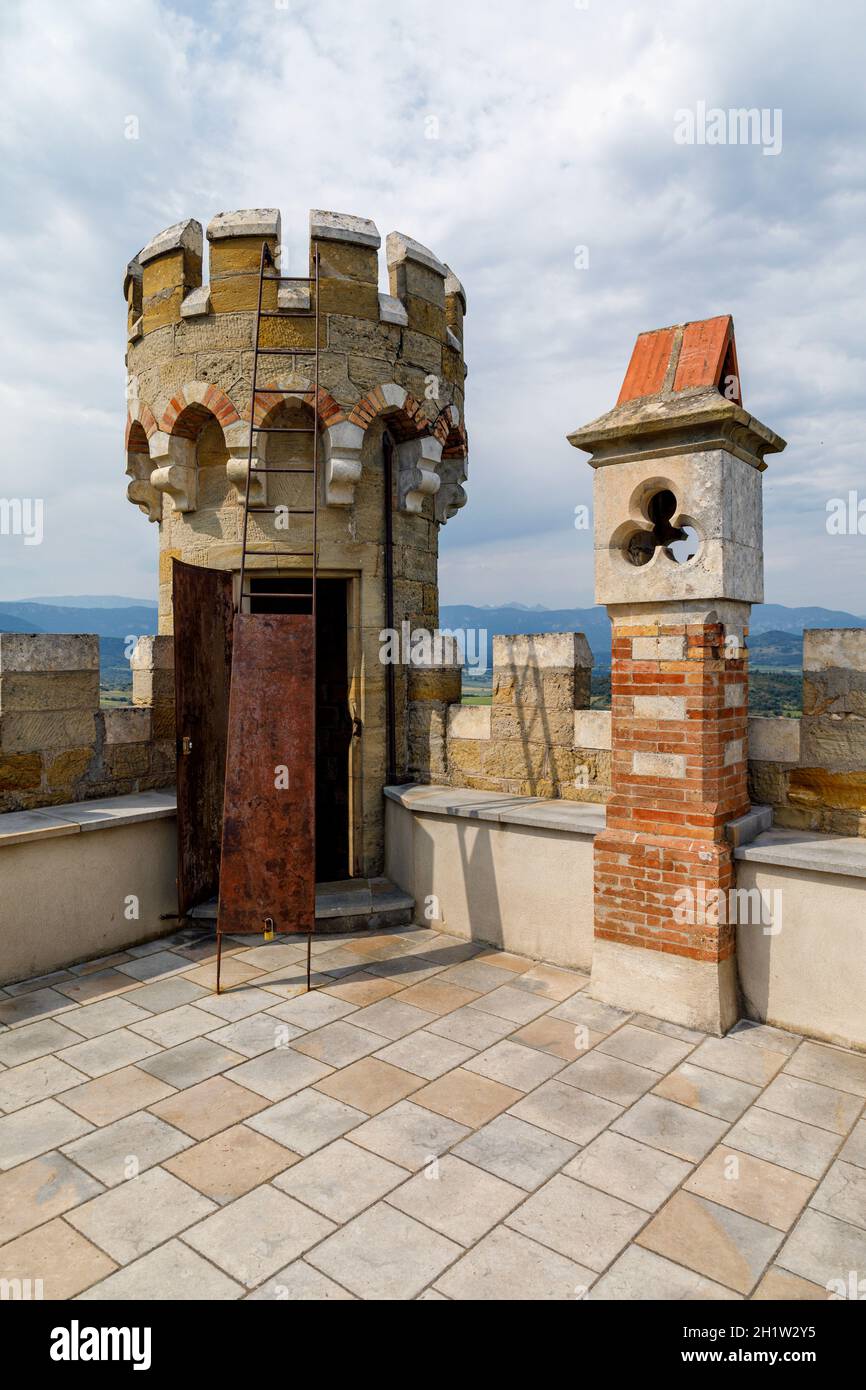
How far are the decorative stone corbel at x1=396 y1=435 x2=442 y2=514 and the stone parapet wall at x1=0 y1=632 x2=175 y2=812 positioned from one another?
2331 millimetres

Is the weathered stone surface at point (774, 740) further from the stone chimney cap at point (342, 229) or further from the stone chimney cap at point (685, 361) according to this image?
the stone chimney cap at point (342, 229)

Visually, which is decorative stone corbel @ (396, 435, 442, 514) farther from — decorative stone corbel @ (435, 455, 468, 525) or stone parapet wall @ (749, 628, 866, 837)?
stone parapet wall @ (749, 628, 866, 837)

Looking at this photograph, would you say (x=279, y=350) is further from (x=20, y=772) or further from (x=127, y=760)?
(x=20, y=772)

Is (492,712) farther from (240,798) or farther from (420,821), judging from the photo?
(240,798)

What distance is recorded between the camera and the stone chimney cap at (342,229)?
600 centimetres

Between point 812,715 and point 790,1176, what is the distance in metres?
2.57

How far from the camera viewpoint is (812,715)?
15.7 feet

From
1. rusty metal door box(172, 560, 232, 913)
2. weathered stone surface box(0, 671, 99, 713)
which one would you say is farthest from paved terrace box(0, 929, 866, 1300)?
weathered stone surface box(0, 671, 99, 713)

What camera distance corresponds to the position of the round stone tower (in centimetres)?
605

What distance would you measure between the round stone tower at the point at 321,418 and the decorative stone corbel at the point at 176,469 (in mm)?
13

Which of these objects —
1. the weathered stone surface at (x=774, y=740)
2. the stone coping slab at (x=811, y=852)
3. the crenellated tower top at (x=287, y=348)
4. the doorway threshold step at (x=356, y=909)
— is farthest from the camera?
the crenellated tower top at (x=287, y=348)

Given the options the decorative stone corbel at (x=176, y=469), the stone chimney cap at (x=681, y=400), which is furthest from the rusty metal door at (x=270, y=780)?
the stone chimney cap at (x=681, y=400)
